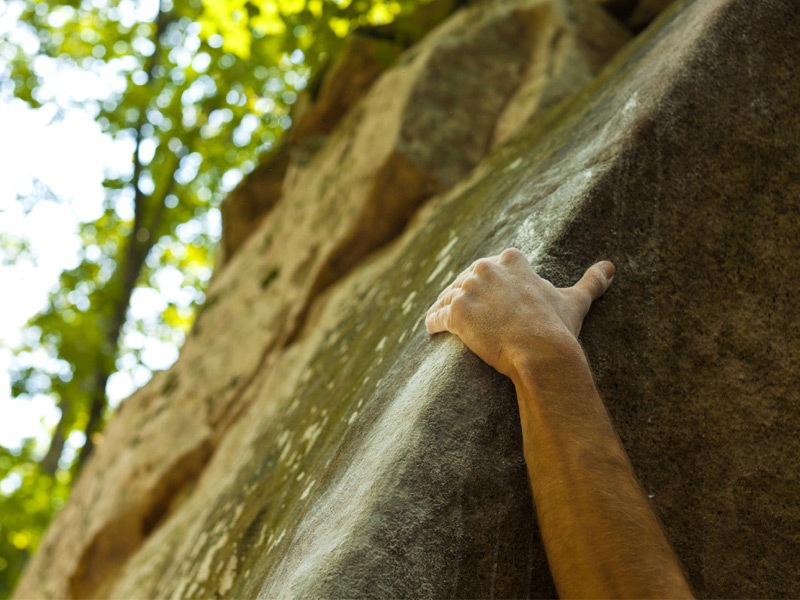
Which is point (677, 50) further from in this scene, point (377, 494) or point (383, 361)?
point (377, 494)

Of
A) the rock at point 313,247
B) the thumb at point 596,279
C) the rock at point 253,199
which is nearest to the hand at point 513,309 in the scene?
the thumb at point 596,279

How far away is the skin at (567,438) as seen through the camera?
1.44m

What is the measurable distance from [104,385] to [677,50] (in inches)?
341

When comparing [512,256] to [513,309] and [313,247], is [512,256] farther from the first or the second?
[313,247]

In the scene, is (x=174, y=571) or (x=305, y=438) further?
(x=174, y=571)

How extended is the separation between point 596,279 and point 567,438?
54 centimetres

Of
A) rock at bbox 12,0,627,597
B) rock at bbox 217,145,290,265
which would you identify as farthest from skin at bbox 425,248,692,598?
rock at bbox 217,145,290,265

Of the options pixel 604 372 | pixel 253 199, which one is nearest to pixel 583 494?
pixel 604 372

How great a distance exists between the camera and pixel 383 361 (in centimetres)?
245

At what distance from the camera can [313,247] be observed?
4945 millimetres

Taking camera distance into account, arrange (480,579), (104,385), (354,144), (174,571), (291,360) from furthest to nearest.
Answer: (104,385), (354,144), (291,360), (174,571), (480,579)

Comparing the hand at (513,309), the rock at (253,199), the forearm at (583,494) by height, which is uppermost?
the rock at (253,199)

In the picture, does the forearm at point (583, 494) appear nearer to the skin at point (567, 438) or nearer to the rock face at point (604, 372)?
the skin at point (567, 438)

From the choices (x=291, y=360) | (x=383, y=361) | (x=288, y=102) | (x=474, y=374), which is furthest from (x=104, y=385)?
(x=474, y=374)
